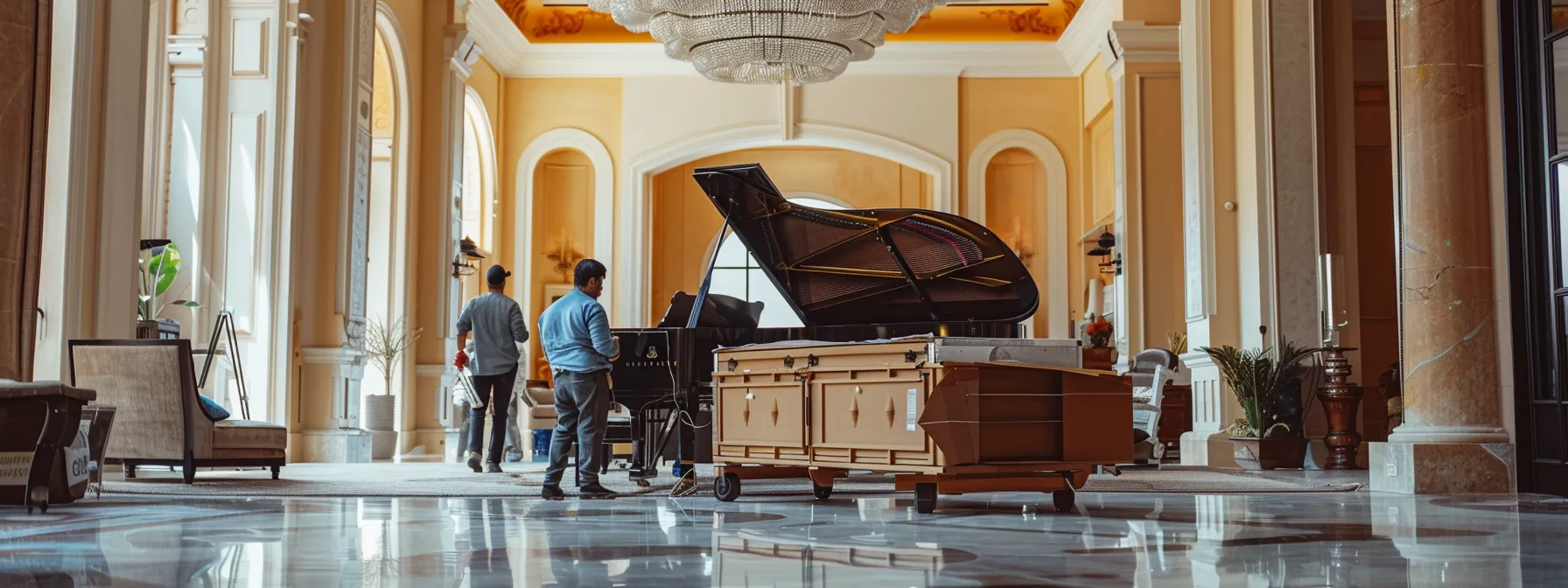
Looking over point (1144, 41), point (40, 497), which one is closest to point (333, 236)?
point (40, 497)

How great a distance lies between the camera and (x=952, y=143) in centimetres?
1633

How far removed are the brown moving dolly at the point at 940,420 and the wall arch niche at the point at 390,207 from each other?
7442mm

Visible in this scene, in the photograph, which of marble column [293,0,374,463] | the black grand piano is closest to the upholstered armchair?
the black grand piano

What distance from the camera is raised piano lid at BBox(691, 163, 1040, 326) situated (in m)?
7.07

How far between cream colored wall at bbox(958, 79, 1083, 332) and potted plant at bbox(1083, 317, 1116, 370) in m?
3.60

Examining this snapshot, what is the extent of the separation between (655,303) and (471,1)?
5.84 m

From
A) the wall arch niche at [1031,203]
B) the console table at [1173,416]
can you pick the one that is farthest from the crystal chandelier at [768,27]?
the wall arch niche at [1031,203]

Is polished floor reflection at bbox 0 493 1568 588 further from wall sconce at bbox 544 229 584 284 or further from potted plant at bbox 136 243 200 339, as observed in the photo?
wall sconce at bbox 544 229 584 284

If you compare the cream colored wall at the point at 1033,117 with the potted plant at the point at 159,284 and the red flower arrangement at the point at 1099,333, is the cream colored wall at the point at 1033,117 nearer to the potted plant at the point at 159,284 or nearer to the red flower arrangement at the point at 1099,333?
the red flower arrangement at the point at 1099,333

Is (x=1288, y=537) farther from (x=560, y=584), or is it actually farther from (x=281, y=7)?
(x=281, y=7)

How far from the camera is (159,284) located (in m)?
8.81

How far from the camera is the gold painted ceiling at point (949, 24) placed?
15930mm

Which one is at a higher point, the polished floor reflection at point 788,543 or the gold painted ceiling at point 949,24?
the gold painted ceiling at point 949,24

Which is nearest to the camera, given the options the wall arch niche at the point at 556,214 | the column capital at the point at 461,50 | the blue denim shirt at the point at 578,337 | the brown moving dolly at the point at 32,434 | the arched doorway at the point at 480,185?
the brown moving dolly at the point at 32,434
